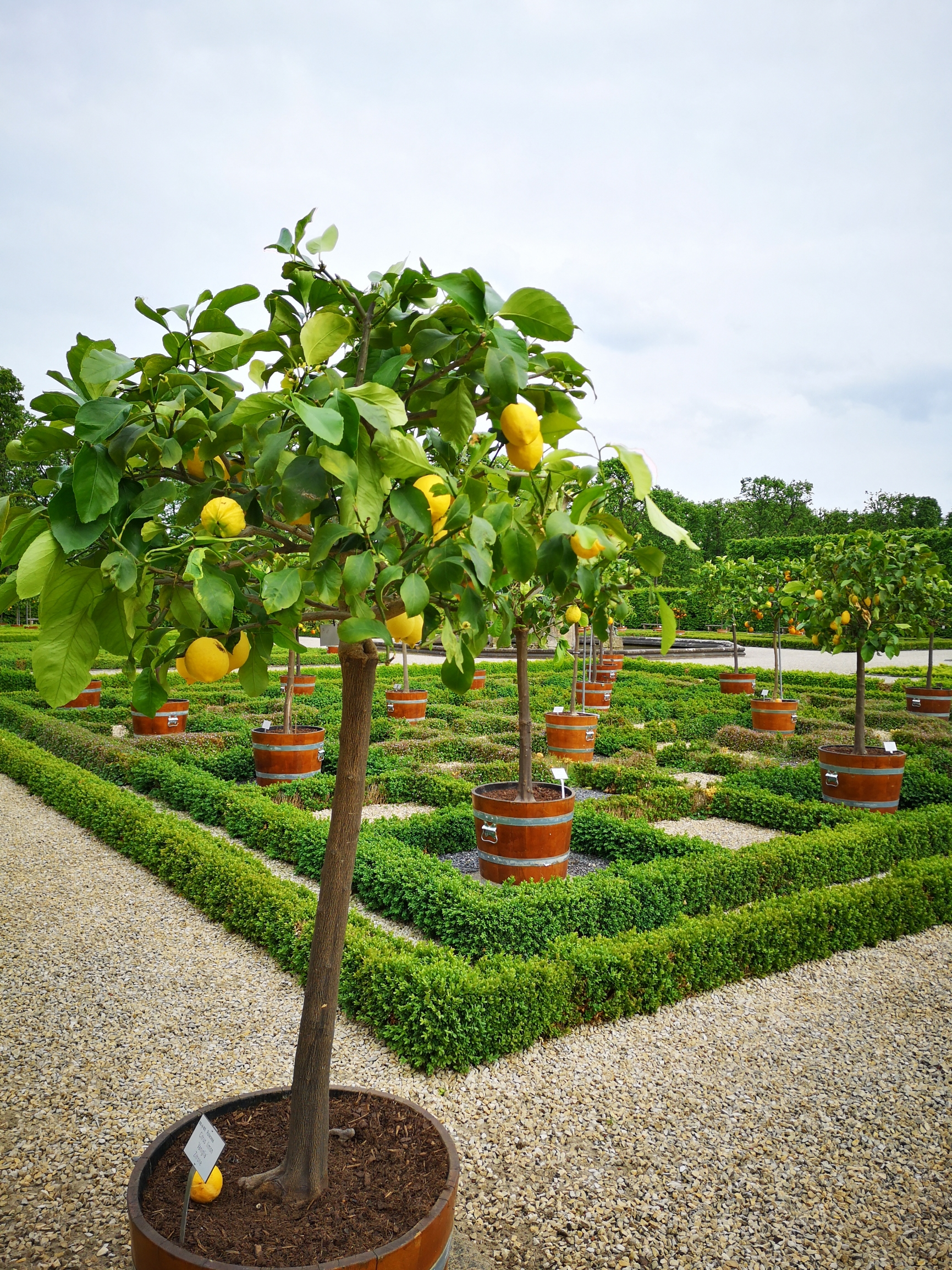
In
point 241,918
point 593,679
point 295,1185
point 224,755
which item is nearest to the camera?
point 295,1185

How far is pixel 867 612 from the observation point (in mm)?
7836

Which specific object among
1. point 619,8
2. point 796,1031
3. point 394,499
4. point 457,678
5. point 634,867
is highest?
point 619,8

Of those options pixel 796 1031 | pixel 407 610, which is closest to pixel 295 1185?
pixel 407 610

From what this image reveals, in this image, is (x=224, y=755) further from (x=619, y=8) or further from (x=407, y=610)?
(x=407, y=610)

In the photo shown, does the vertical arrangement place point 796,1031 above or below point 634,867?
below

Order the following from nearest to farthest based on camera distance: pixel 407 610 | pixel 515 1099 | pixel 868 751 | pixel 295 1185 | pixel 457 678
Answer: pixel 407 610
pixel 457 678
pixel 295 1185
pixel 515 1099
pixel 868 751

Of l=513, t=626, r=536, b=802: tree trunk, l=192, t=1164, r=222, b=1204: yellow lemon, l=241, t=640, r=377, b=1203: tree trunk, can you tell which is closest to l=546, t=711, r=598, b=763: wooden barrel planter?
l=513, t=626, r=536, b=802: tree trunk

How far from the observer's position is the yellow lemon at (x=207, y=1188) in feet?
6.68

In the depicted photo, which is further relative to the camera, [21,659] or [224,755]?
[21,659]

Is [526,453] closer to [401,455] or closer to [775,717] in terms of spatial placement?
[401,455]

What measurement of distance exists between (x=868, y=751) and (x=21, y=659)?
15.7 m

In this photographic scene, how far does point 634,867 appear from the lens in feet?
17.7

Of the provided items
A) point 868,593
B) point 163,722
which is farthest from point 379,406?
point 163,722

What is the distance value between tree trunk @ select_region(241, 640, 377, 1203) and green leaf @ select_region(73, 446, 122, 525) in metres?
0.90
